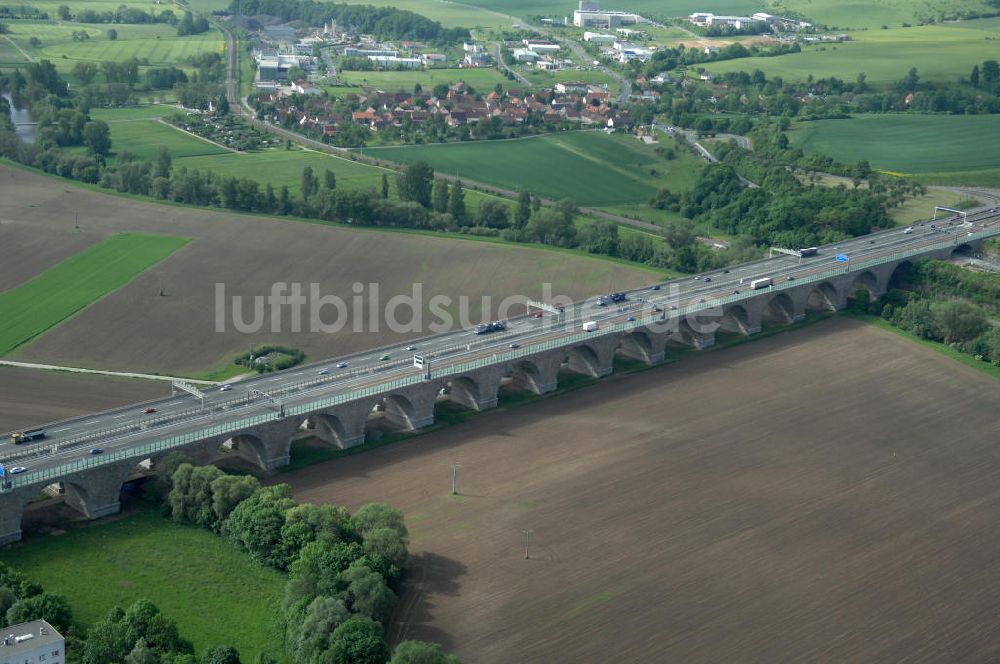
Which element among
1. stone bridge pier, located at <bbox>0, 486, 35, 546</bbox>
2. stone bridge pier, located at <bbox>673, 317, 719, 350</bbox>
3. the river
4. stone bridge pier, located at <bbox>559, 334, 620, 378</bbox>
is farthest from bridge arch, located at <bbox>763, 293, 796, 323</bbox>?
the river

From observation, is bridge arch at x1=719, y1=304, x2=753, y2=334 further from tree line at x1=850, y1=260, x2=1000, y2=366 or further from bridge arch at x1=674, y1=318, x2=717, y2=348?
tree line at x1=850, y1=260, x2=1000, y2=366

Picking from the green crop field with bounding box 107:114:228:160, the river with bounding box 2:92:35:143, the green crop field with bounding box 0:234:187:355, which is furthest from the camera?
the river with bounding box 2:92:35:143

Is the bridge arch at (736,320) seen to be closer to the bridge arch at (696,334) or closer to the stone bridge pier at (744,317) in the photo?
the stone bridge pier at (744,317)

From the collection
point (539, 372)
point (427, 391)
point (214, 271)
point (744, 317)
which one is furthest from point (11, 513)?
point (744, 317)

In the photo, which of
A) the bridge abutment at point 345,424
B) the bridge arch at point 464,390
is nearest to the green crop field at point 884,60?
the bridge arch at point 464,390

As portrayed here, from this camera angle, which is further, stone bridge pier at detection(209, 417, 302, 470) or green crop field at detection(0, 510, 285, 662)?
stone bridge pier at detection(209, 417, 302, 470)

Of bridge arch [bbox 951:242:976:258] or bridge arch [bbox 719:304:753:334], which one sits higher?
bridge arch [bbox 951:242:976:258]
